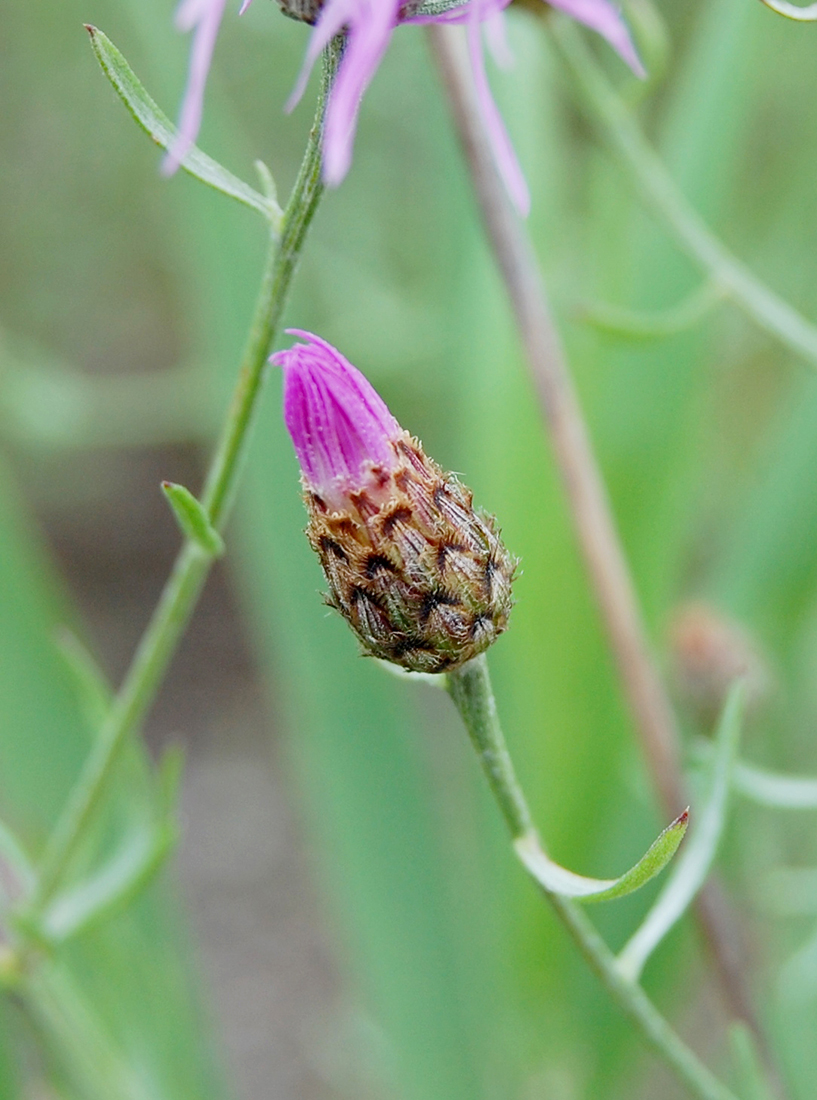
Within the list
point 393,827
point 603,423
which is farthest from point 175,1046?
point 603,423

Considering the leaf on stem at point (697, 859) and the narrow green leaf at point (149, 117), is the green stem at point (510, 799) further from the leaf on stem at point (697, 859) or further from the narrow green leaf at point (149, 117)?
the narrow green leaf at point (149, 117)

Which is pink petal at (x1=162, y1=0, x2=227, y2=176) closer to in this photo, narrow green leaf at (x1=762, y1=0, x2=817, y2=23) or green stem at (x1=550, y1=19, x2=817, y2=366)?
narrow green leaf at (x1=762, y1=0, x2=817, y2=23)

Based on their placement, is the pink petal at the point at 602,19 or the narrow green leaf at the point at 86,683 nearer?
the pink petal at the point at 602,19

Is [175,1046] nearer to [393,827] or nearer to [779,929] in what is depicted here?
[393,827]

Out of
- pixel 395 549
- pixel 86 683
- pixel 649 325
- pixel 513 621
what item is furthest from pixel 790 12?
pixel 513 621

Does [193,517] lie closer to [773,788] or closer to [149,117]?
[149,117]

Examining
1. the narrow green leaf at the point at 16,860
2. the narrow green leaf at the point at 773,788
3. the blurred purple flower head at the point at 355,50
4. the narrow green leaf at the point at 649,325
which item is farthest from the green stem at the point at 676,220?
the narrow green leaf at the point at 16,860

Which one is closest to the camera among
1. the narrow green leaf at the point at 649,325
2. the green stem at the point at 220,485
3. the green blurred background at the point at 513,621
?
the green stem at the point at 220,485

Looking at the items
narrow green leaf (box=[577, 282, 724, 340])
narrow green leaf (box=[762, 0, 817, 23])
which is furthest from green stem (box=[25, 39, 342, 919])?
narrow green leaf (box=[577, 282, 724, 340])
